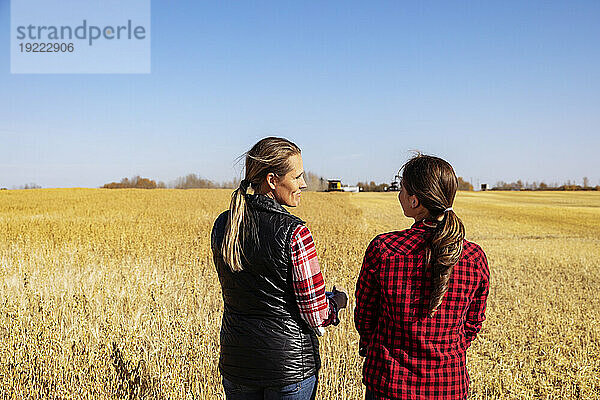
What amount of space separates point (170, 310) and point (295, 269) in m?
5.39

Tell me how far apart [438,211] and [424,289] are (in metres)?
0.38

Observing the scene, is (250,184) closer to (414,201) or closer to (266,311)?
(266,311)

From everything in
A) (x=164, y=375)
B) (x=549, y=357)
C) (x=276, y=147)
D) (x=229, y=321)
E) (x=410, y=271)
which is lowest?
(x=549, y=357)

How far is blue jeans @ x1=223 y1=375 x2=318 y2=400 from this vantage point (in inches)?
103

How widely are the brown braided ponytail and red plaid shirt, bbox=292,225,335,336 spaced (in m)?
0.52

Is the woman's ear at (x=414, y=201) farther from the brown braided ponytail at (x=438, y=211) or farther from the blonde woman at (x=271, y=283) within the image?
the blonde woman at (x=271, y=283)

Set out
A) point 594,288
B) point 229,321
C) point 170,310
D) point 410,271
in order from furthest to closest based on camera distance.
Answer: point 594,288 < point 170,310 < point 229,321 < point 410,271

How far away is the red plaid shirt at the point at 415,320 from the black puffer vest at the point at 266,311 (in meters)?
0.38

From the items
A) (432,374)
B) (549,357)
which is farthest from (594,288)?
(432,374)

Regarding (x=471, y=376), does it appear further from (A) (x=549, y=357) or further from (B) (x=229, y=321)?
(B) (x=229, y=321)

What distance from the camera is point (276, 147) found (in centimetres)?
262

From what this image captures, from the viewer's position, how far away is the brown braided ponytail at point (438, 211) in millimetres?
2402

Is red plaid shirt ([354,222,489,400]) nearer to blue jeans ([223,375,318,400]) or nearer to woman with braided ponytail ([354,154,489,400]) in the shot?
woman with braided ponytail ([354,154,489,400])

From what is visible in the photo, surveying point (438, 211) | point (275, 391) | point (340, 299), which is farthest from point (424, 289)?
point (275, 391)
